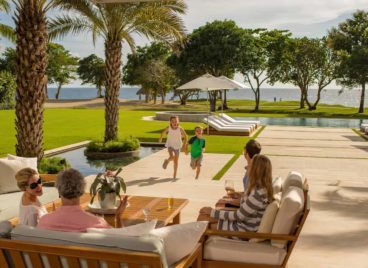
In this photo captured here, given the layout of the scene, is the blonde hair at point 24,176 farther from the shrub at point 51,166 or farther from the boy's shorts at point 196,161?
the boy's shorts at point 196,161

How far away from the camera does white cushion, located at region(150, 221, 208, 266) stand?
3611 mm

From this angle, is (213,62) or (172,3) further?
(213,62)

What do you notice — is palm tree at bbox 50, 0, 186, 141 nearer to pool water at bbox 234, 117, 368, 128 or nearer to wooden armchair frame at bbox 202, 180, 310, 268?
wooden armchair frame at bbox 202, 180, 310, 268

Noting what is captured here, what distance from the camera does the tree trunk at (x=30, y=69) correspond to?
10867mm

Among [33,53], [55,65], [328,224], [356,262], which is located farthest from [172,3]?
[55,65]

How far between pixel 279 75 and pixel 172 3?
4215 centimetres

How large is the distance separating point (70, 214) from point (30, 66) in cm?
762

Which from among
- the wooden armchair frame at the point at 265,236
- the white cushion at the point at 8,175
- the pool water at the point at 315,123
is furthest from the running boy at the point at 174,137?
the pool water at the point at 315,123

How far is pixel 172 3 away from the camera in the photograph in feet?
56.7

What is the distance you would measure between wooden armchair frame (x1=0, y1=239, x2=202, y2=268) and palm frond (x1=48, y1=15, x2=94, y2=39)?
547 inches

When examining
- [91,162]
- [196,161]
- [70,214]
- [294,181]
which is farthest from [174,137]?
[70,214]

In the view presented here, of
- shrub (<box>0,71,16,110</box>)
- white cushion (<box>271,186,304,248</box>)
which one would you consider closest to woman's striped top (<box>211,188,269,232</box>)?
white cushion (<box>271,186,304,248</box>)

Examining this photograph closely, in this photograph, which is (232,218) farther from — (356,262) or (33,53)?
(33,53)

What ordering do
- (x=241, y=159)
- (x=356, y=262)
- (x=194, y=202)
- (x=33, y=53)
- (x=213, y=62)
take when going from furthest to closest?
1. (x=213, y=62)
2. (x=241, y=159)
3. (x=33, y=53)
4. (x=194, y=202)
5. (x=356, y=262)
